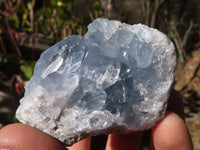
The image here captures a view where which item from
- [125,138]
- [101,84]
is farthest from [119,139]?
[101,84]

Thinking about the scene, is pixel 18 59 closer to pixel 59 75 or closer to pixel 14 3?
pixel 14 3

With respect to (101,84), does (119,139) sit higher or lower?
lower

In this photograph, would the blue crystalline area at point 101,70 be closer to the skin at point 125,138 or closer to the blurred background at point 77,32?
the skin at point 125,138

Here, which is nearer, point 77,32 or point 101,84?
point 101,84

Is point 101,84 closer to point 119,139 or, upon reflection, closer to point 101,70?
point 101,70

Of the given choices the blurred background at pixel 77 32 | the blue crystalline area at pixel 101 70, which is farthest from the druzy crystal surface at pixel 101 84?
the blurred background at pixel 77 32

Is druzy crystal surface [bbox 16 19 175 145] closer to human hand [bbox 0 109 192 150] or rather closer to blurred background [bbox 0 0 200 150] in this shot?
human hand [bbox 0 109 192 150]

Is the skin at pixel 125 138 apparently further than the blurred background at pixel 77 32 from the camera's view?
No
